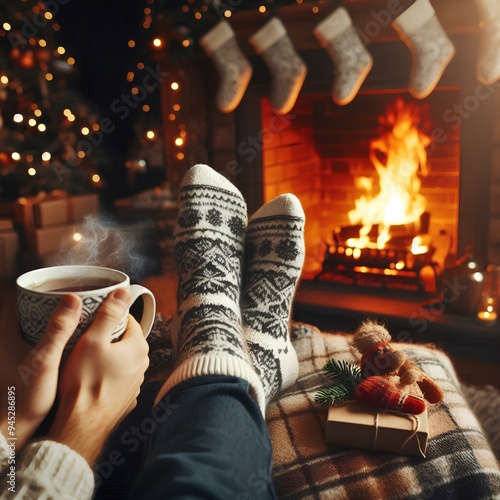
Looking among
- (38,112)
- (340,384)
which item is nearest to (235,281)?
(340,384)

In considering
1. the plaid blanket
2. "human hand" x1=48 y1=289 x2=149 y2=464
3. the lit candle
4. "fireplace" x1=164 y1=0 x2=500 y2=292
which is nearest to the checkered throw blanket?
the plaid blanket

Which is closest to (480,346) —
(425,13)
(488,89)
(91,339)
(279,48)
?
(488,89)

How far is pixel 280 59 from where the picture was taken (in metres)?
2.09

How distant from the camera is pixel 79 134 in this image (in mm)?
2947

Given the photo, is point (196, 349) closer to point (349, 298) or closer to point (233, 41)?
point (349, 298)

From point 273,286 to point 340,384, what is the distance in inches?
11.7

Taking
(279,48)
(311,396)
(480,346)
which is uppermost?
(279,48)

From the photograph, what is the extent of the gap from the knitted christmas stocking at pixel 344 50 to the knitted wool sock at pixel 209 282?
877 mm

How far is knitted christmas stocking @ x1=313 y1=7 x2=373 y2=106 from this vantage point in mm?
1958

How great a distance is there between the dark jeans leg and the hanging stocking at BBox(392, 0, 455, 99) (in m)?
1.44

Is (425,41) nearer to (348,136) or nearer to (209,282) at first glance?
(348,136)

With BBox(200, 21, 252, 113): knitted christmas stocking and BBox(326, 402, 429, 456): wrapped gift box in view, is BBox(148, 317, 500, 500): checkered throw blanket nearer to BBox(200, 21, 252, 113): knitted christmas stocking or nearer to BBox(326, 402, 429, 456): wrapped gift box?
BBox(326, 402, 429, 456): wrapped gift box

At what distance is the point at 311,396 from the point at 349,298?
1.17 meters

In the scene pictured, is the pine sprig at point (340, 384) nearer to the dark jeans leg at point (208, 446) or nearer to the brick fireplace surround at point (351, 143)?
the dark jeans leg at point (208, 446)
